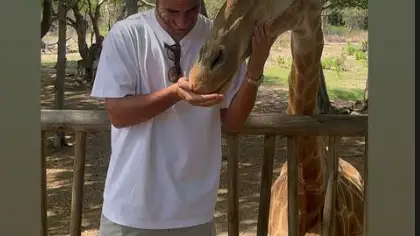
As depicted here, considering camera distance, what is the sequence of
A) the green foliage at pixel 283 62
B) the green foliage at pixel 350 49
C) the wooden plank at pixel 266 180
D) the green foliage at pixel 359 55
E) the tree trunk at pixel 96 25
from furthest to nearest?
the tree trunk at pixel 96 25 → the green foliage at pixel 350 49 → the green foliage at pixel 359 55 → the green foliage at pixel 283 62 → the wooden plank at pixel 266 180

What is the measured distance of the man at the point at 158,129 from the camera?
1.38 metres

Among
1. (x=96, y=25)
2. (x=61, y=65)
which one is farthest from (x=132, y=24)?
(x=96, y=25)

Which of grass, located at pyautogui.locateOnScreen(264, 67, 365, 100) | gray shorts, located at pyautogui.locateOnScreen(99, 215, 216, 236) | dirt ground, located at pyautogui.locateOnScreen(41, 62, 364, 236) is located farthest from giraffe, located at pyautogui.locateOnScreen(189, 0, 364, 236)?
grass, located at pyautogui.locateOnScreen(264, 67, 365, 100)

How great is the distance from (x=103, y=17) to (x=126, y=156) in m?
11.0

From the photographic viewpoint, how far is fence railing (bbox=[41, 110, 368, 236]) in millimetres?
1783

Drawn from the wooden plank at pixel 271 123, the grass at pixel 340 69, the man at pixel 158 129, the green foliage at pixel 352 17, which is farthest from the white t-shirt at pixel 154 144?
the green foliage at pixel 352 17

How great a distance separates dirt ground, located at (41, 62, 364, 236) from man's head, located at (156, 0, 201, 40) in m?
3.02

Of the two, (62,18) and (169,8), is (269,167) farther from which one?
(62,18)

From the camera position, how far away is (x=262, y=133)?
1811 millimetres

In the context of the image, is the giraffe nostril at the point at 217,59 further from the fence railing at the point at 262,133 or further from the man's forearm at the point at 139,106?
the fence railing at the point at 262,133

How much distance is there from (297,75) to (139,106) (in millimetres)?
727

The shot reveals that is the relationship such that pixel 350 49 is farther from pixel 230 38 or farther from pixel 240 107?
pixel 230 38

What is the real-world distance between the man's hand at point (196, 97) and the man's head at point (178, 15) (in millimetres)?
197
